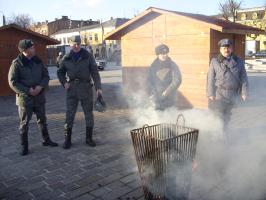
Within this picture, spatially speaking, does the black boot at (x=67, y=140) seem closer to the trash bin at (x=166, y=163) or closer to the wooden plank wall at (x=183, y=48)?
the trash bin at (x=166, y=163)

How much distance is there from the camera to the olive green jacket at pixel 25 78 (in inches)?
221

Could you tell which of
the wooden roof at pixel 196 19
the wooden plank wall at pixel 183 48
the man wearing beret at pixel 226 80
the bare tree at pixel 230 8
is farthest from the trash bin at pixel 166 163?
the bare tree at pixel 230 8

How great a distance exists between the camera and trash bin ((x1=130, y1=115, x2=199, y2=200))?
3.54 meters

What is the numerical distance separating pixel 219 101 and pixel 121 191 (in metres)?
2.70

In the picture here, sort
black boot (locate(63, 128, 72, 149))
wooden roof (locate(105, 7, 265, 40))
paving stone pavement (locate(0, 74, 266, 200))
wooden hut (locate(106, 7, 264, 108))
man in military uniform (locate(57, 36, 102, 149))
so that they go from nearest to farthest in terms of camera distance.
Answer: paving stone pavement (locate(0, 74, 266, 200)) < man in military uniform (locate(57, 36, 102, 149)) < black boot (locate(63, 128, 72, 149)) < wooden roof (locate(105, 7, 265, 40)) < wooden hut (locate(106, 7, 264, 108))

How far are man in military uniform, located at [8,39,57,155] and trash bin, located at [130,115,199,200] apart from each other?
2.88 meters

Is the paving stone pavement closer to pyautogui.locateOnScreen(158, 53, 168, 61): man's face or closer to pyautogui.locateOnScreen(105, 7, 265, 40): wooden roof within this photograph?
pyautogui.locateOnScreen(158, 53, 168, 61): man's face

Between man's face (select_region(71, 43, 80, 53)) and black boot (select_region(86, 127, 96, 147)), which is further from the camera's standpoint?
black boot (select_region(86, 127, 96, 147))

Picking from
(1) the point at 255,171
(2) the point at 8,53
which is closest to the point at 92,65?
(1) the point at 255,171

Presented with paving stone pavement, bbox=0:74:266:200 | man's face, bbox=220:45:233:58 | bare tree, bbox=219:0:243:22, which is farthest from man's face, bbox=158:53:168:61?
bare tree, bbox=219:0:243:22

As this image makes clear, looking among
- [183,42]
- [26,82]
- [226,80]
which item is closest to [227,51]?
[226,80]

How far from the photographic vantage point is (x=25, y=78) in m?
5.73

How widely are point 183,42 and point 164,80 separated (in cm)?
447

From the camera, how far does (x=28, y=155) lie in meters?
5.84
